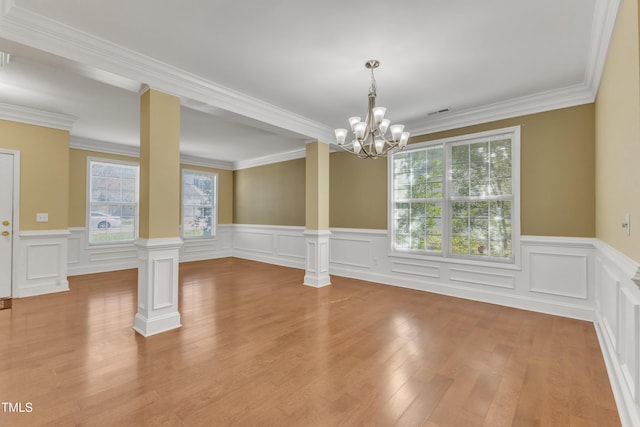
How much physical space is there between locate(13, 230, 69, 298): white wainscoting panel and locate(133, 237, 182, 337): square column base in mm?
2522

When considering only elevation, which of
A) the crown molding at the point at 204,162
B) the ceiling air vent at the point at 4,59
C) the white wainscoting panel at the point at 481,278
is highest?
the ceiling air vent at the point at 4,59

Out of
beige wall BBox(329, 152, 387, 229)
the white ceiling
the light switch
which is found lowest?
the light switch

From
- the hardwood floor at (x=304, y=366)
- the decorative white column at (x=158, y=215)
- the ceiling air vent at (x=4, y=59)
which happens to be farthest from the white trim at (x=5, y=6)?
the hardwood floor at (x=304, y=366)

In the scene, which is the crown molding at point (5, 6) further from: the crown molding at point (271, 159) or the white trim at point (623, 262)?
the crown molding at point (271, 159)

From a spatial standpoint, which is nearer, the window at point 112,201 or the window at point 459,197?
the window at point 459,197

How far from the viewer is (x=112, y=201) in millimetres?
6246

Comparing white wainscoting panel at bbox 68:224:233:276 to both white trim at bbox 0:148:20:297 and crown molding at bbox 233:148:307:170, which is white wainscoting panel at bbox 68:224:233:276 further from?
crown molding at bbox 233:148:307:170

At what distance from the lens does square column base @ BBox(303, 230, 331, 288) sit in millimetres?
4969

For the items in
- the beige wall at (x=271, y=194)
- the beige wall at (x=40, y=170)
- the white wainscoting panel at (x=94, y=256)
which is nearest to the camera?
the beige wall at (x=40, y=170)

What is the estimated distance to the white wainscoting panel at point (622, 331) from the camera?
152cm

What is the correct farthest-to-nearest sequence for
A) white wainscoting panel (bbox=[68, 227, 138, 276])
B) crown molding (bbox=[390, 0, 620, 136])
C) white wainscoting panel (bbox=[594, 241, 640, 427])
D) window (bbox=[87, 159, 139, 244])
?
window (bbox=[87, 159, 139, 244])
white wainscoting panel (bbox=[68, 227, 138, 276])
crown molding (bbox=[390, 0, 620, 136])
white wainscoting panel (bbox=[594, 241, 640, 427])

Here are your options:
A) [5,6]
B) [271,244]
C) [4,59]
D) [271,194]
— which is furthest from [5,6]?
[271,244]

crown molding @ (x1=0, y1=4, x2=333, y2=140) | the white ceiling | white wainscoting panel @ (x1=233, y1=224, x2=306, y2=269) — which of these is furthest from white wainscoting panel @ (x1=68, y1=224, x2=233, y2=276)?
crown molding @ (x1=0, y1=4, x2=333, y2=140)

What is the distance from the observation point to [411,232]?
4.95 meters
